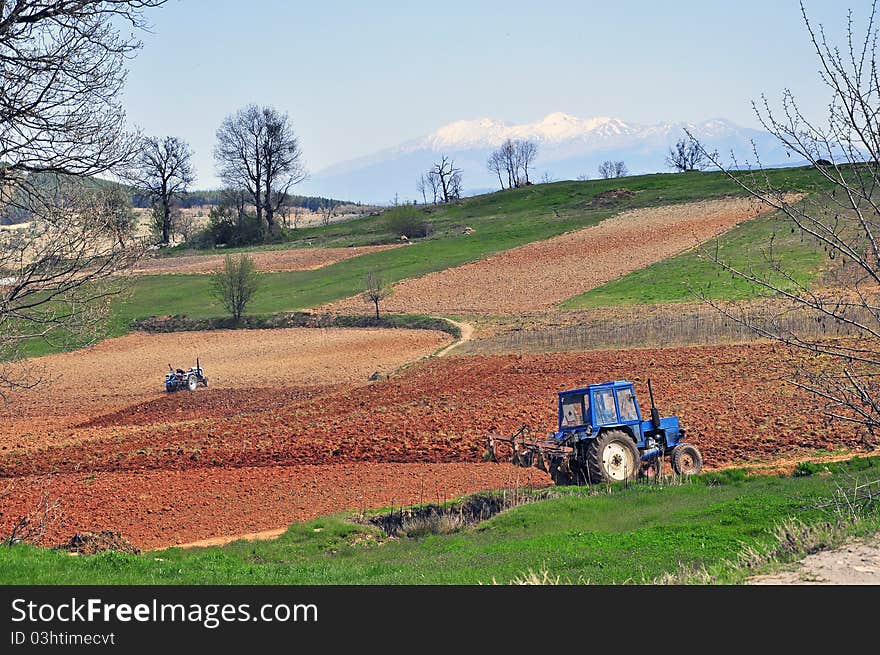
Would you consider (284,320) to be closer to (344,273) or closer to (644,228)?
(344,273)

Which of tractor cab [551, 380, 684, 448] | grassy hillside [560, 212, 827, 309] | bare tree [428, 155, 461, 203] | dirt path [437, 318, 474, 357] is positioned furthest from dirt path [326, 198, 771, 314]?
bare tree [428, 155, 461, 203]

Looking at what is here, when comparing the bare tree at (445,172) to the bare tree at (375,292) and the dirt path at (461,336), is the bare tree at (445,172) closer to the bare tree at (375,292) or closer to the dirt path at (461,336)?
the bare tree at (375,292)

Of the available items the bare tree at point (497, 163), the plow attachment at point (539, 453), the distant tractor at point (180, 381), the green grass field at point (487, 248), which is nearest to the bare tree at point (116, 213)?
the plow attachment at point (539, 453)

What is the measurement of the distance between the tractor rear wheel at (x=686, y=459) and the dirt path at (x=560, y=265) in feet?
112

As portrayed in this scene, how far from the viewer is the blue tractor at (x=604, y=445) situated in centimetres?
2030

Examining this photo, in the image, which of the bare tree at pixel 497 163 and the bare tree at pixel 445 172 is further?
the bare tree at pixel 497 163

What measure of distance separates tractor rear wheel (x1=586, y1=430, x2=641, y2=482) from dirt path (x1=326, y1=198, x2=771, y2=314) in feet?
113

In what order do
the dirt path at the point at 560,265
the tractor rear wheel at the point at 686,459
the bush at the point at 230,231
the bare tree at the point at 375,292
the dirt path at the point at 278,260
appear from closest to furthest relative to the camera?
the tractor rear wheel at the point at 686,459 → the bare tree at the point at 375,292 → the dirt path at the point at 560,265 → the dirt path at the point at 278,260 → the bush at the point at 230,231

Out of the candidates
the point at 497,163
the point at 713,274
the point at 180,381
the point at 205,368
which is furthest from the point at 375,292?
the point at 497,163

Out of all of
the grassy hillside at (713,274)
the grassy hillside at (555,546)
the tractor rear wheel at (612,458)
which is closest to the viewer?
the grassy hillside at (555,546)

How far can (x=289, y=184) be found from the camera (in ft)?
376

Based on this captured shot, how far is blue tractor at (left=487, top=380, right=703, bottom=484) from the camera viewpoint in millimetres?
20297

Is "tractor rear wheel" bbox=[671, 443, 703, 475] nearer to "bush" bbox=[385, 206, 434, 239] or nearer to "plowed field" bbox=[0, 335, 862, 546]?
"plowed field" bbox=[0, 335, 862, 546]
